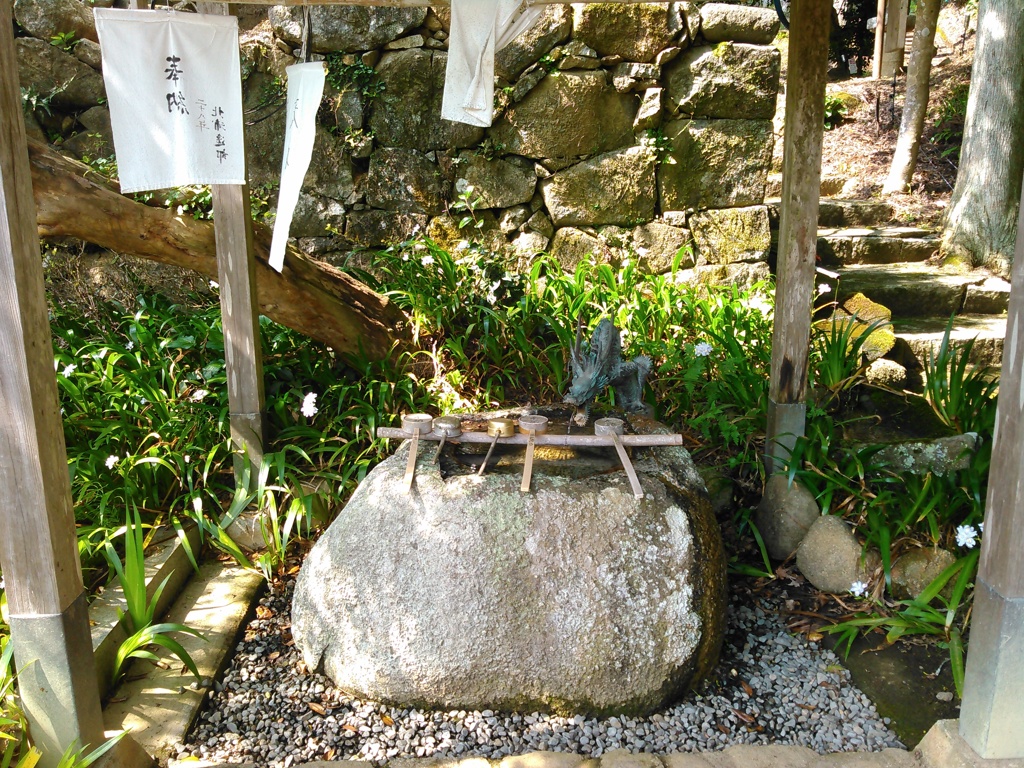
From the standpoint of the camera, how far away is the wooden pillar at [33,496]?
2.05 metres

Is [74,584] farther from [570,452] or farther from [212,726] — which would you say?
[570,452]

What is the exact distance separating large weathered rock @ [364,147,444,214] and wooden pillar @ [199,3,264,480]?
1.99 metres

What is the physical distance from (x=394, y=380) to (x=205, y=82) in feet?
6.40

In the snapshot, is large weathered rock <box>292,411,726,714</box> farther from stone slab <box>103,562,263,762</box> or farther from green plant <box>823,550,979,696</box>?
green plant <box>823,550,979,696</box>

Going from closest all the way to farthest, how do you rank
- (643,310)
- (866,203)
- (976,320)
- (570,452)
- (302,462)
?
(570,452)
(302,462)
(643,310)
(976,320)
(866,203)

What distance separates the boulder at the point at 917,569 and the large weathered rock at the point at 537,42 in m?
3.94

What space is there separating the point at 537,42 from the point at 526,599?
411 centimetres

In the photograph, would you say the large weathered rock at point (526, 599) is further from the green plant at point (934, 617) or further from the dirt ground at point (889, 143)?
the dirt ground at point (889, 143)

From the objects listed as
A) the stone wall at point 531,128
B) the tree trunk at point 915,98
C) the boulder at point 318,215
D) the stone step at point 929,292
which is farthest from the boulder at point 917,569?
the tree trunk at point 915,98

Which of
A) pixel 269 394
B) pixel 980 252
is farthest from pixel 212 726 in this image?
pixel 980 252

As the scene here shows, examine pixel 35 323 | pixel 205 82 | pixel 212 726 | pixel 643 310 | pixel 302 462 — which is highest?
pixel 205 82

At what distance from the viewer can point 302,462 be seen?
4.11 metres

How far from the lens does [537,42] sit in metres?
5.44

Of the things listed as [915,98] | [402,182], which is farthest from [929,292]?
[402,182]
